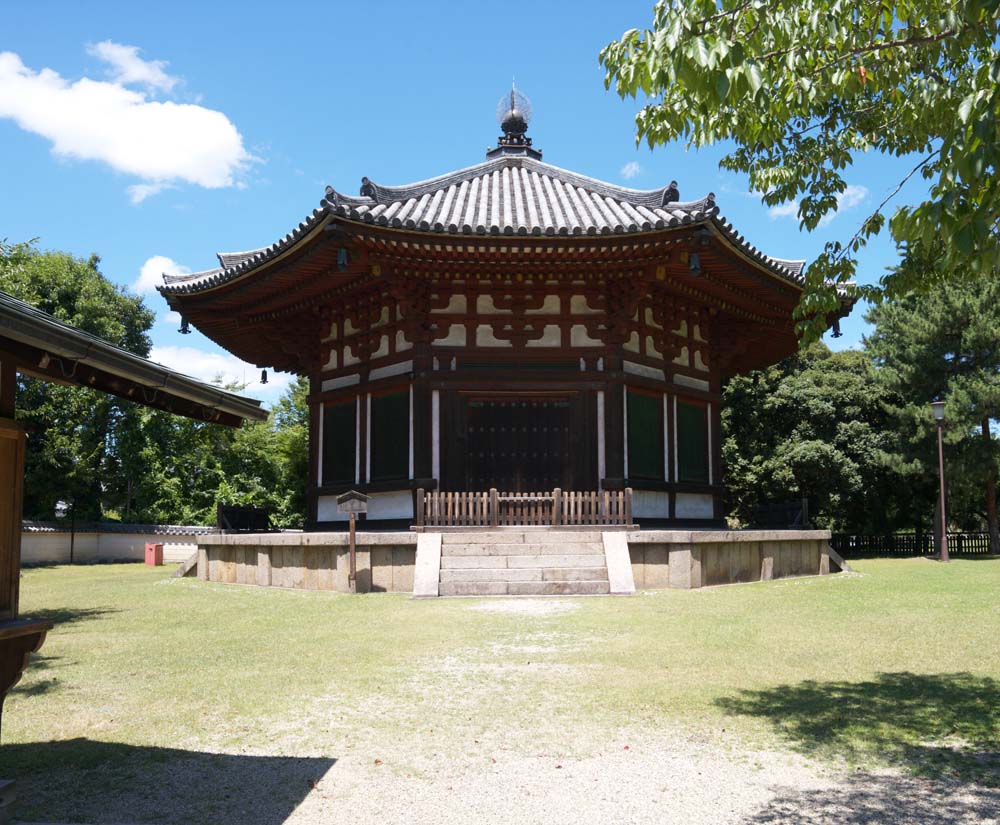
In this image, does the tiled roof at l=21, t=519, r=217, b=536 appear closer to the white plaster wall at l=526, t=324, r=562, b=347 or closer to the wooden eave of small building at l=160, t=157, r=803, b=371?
the wooden eave of small building at l=160, t=157, r=803, b=371

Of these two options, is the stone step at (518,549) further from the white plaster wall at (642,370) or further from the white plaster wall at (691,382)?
the white plaster wall at (691,382)

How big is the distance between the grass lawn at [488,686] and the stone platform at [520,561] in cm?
111

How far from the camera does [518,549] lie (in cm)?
1331

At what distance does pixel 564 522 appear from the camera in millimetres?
14133

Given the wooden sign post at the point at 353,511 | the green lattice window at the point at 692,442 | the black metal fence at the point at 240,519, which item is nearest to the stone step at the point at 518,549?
the wooden sign post at the point at 353,511

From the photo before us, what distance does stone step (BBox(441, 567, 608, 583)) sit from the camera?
1255 cm

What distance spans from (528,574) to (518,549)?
31.0 inches

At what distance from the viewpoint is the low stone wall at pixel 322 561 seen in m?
13.3

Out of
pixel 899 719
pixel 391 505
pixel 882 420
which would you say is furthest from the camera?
pixel 882 420

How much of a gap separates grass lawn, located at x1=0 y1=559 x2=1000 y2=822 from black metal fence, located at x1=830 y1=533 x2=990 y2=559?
21124 millimetres

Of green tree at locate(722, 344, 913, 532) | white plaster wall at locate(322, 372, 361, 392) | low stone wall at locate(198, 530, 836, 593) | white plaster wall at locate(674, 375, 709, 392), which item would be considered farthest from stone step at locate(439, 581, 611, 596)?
green tree at locate(722, 344, 913, 532)

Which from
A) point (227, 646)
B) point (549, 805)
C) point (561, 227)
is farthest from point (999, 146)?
point (561, 227)

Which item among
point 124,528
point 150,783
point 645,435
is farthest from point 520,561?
point 124,528

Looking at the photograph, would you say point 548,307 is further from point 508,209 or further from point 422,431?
point 422,431
